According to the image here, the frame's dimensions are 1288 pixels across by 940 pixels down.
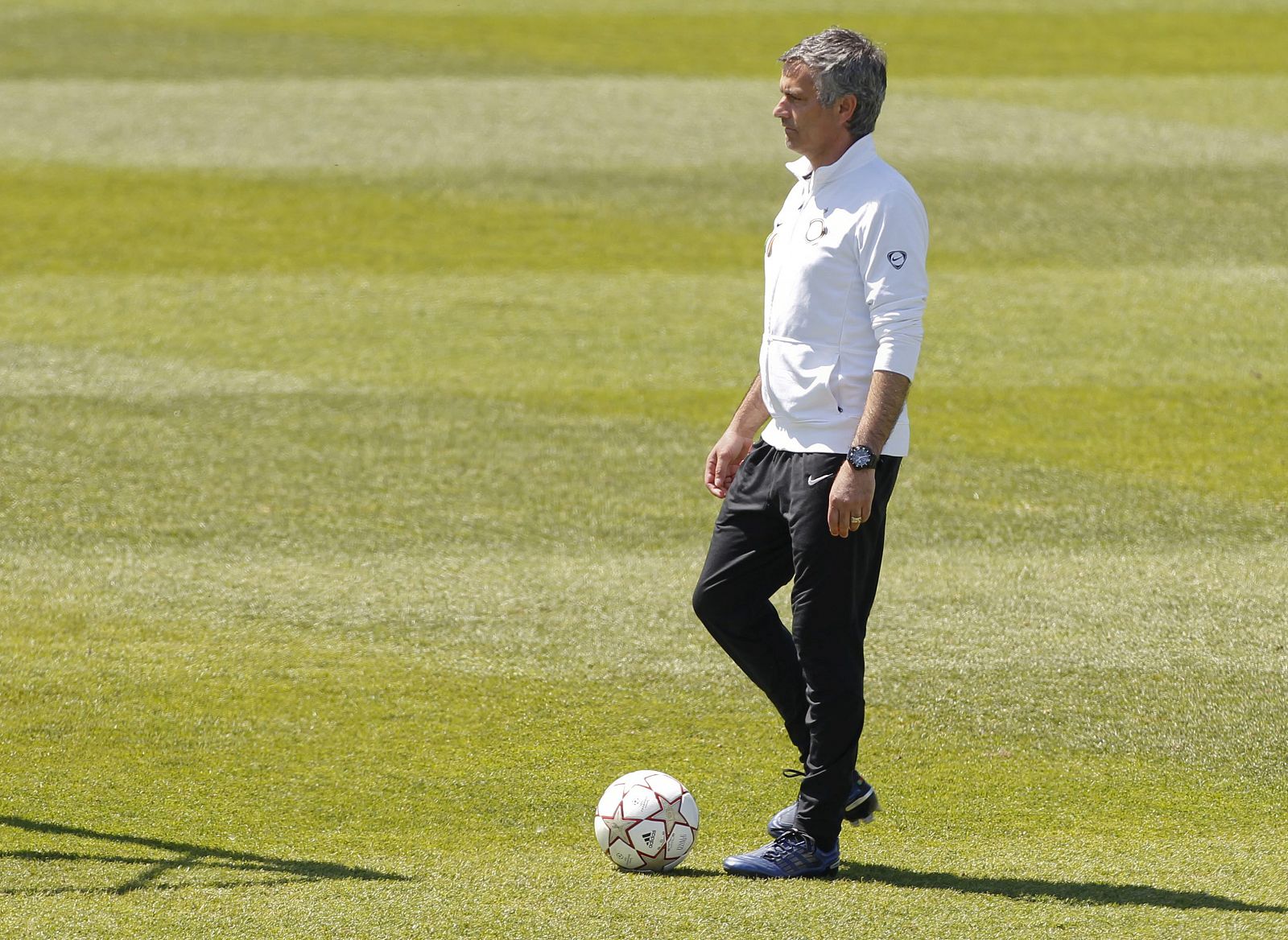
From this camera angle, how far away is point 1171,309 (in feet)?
43.9

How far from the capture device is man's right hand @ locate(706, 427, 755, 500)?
500cm

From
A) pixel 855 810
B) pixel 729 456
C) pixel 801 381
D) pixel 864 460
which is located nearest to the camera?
pixel 864 460

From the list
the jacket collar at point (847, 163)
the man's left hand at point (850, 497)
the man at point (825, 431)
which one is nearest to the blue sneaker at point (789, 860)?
the man at point (825, 431)

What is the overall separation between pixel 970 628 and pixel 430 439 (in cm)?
438

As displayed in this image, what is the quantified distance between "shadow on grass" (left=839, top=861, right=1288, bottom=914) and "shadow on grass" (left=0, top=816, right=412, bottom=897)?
1415mm

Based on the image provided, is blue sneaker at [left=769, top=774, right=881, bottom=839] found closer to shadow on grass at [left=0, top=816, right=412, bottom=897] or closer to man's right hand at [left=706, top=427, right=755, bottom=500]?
man's right hand at [left=706, top=427, right=755, bottom=500]

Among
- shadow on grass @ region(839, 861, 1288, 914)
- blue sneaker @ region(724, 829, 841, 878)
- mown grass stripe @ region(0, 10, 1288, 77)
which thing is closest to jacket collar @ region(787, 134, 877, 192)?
blue sneaker @ region(724, 829, 841, 878)

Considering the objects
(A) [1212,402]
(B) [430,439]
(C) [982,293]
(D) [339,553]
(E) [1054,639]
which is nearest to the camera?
(E) [1054,639]

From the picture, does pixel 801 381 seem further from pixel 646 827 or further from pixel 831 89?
pixel 646 827

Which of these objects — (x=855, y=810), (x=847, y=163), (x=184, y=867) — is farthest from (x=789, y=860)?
(x=847, y=163)

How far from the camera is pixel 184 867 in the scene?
15.3 feet

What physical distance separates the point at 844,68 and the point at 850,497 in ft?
3.87

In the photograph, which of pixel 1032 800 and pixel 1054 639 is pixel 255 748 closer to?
pixel 1032 800

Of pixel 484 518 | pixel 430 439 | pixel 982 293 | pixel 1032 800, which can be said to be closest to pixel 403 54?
pixel 982 293
